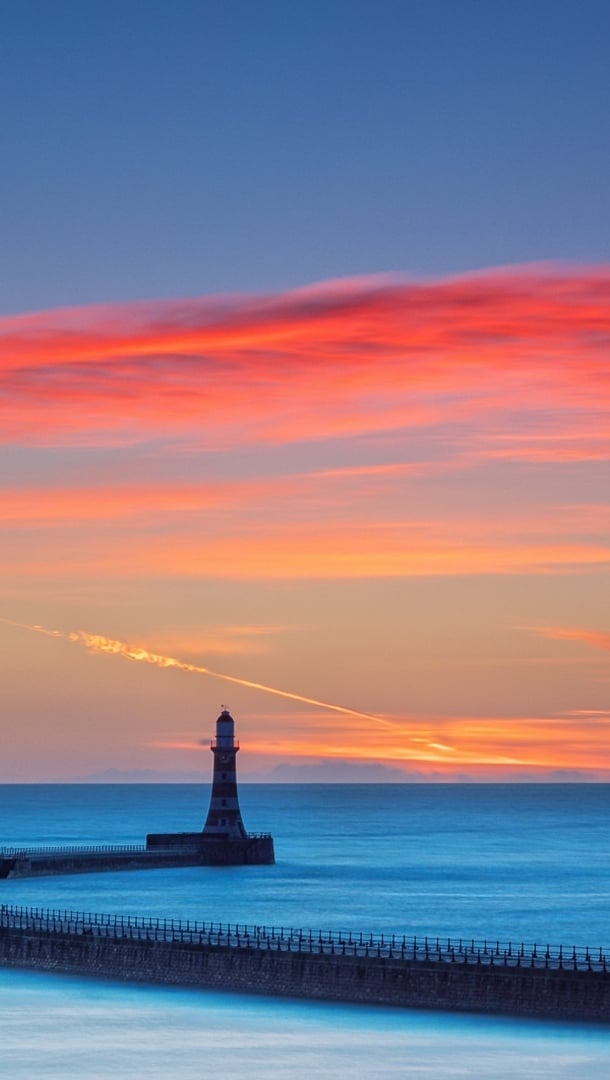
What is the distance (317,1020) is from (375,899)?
6422cm

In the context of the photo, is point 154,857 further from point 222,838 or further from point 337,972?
point 337,972

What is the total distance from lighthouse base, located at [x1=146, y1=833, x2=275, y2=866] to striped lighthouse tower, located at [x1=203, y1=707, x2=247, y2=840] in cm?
71

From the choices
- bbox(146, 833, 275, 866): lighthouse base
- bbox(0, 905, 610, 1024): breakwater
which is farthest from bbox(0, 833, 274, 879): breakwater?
bbox(0, 905, 610, 1024): breakwater

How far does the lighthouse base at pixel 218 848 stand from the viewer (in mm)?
136250

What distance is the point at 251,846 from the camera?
5482 inches

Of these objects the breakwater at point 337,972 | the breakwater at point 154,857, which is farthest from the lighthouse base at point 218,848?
the breakwater at point 337,972

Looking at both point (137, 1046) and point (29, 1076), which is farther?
point (137, 1046)

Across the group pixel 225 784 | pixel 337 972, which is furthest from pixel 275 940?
pixel 225 784

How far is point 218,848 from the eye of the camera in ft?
447

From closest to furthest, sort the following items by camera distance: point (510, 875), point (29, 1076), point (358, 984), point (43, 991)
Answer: point (29, 1076)
point (358, 984)
point (43, 991)
point (510, 875)

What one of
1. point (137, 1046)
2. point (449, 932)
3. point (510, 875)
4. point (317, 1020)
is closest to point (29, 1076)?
point (137, 1046)

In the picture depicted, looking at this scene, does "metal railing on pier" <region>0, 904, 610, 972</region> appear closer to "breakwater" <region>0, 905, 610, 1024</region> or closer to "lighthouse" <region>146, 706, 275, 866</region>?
"breakwater" <region>0, 905, 610, 1024</region>

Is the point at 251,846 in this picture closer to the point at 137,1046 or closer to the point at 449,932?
the point at 449,932

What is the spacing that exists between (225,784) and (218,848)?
6.23 metres
